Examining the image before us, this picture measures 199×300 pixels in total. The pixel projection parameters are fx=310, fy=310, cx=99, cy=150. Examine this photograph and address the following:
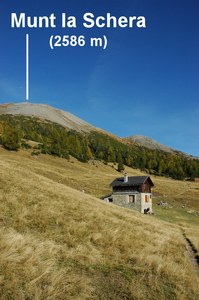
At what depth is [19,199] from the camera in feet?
59.0

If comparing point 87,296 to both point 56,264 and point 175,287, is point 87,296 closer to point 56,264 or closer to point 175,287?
point 56,264

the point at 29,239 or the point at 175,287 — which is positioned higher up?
the point at 29,239

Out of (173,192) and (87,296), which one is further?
(173,192)

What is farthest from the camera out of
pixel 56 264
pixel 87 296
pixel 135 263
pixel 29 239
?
pixel 135 263

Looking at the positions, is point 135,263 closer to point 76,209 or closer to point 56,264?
point 56,264

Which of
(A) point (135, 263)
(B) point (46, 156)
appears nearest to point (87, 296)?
(A) point (135, 263)

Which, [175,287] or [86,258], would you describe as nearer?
[175,287]

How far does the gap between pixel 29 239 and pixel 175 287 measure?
5.35 meters

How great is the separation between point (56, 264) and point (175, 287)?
13.2 feet

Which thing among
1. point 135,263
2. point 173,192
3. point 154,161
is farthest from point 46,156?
point 135,263

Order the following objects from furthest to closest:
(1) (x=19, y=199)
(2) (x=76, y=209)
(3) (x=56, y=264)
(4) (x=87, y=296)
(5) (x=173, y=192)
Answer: (5) (x=173, y=192)
(2) (x=76, y=209)
(1) (x=19, y=199)
(3) (x=56, y=264)
(4) (x=87, y=296)

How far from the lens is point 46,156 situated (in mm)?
109812

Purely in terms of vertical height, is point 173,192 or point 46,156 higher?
point 46,156

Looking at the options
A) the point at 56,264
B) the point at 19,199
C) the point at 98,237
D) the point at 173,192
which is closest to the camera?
the point at 56,264
